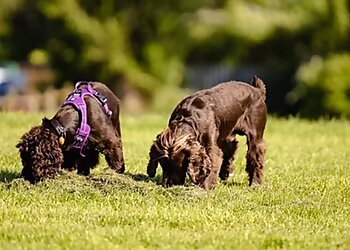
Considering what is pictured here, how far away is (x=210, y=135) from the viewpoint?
10.4 meters

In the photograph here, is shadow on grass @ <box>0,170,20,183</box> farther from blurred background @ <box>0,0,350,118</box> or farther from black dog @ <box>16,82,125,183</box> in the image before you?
blurred background @ <box>0,0,350,118</box>

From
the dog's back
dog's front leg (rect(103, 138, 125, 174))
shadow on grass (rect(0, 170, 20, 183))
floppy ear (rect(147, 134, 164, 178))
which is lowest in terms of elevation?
shadow on grass (rect(0, 170, 20, 183))

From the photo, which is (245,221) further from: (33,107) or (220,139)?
(33,107)

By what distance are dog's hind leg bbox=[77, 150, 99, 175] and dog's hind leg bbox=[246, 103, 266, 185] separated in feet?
5.93

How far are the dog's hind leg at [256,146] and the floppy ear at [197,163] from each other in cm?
109

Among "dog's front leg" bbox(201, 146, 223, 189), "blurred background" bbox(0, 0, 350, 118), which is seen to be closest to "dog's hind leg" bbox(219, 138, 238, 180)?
"dog's front leg" bbox(201, 146, 223, 189)

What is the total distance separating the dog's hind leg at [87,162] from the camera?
11.2 metres

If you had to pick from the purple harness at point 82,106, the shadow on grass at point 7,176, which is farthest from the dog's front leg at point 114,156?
the shadow on grass at point 7,176

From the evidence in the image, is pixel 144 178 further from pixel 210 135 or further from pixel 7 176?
pixel 7 176

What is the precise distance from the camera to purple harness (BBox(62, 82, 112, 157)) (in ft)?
34.8

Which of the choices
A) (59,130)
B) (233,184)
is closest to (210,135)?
(233,184)

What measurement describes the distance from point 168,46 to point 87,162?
1036 inches

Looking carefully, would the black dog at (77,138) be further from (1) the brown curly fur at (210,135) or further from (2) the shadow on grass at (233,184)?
(2) the shadow on grass at (233,184)

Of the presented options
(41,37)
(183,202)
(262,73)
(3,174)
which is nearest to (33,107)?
(262,73)
